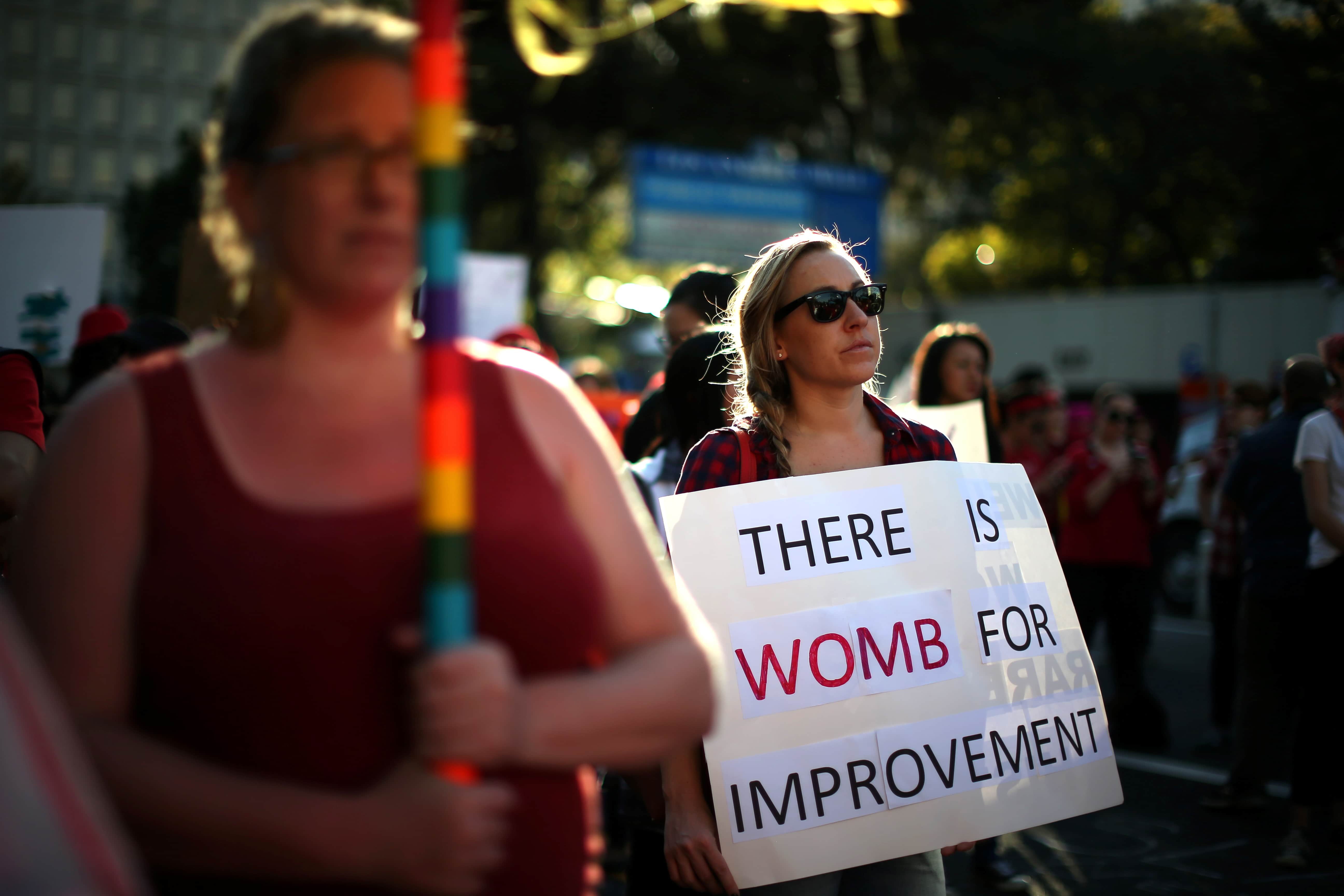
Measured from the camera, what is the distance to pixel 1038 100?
951 inches

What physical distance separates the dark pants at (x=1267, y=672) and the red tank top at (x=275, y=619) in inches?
207

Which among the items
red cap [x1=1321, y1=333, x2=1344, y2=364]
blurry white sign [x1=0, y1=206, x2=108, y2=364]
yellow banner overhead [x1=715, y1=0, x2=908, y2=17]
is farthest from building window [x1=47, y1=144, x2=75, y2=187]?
red cap [x1=1321, y1=333, x2=1344, y2=364]

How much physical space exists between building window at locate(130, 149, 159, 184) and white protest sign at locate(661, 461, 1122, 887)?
14.5 metres

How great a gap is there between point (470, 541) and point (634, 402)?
6.55 meters

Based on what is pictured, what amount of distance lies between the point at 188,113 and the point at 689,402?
15.5 metres

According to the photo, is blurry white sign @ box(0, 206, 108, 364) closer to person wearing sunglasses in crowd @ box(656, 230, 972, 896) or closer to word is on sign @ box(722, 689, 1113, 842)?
person wearing sunglasses in crowd @ box(656, 230, 972, 896)

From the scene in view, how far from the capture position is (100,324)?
5074 mm

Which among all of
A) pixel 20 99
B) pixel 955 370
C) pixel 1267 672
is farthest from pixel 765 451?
pixel 20 99

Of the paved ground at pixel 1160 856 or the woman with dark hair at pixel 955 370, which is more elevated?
the woman with dark hair at pixel 955 370

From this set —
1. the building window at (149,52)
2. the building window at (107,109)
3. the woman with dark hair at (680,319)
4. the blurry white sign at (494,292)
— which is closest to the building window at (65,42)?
the building window at (107,109)

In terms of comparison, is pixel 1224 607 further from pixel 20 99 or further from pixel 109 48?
pixel 109 48

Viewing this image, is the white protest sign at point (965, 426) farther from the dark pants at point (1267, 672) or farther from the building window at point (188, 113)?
the building window at point (188, 113)

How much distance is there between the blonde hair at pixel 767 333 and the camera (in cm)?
288

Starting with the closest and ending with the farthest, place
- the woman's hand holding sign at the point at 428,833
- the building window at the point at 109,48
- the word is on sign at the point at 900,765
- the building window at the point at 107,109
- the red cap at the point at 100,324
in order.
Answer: the woman's hand holding sign at the point at 428,833 → the word is on sign at the point at 900,765 → the red cap at the point at 100,324 → the building window at the point at 109,48 → the building window at the point at 107,109
